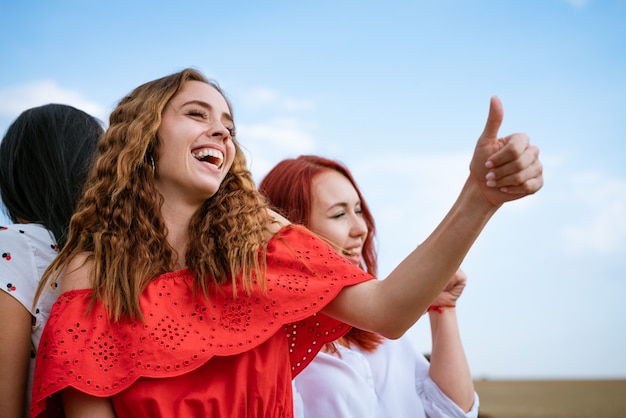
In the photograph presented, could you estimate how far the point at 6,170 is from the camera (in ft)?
9.82

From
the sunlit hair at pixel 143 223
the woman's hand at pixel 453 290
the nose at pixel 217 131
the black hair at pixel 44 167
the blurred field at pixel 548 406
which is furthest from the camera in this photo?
the blurred field at pixel 548 406

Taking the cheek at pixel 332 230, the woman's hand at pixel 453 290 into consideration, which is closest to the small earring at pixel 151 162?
the cheek at pixel 332 230

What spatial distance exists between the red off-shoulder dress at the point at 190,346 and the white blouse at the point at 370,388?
80cm

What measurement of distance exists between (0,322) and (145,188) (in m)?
0.81

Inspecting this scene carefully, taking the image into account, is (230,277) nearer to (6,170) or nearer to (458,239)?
(458,239)

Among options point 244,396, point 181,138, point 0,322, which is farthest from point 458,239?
point 0,322

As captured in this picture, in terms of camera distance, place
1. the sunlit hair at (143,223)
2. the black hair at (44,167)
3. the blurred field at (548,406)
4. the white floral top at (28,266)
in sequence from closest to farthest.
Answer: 1. the sunlit hair at (143,223)
2. the white floral top at (28,266)
3. the black hair at (44,167)
4. the blurred field at (548,406)

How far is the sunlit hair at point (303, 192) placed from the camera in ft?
12.2

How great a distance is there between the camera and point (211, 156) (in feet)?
8.76

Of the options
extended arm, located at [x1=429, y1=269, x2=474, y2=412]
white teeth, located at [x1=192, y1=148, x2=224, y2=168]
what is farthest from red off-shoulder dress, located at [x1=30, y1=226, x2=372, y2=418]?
extended arm, located at [x1=429, y1=269, x2=474, y2=412]

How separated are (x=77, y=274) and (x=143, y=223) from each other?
34cm

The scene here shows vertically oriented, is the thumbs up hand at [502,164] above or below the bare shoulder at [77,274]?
above

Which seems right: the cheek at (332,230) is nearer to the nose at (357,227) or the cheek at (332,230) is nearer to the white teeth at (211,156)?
the nose at (357,227)

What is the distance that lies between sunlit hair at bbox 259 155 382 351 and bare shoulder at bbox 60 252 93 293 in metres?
1.33
